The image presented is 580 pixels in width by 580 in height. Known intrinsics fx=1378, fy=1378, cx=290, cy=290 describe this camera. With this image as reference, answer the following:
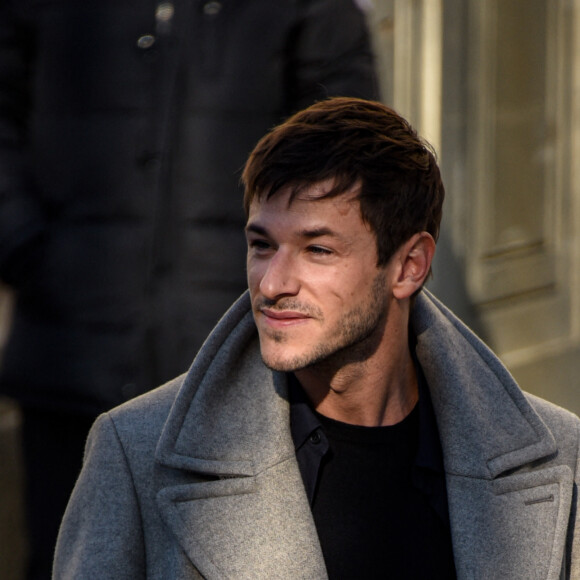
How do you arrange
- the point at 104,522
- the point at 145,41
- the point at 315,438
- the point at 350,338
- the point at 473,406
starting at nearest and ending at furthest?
the point at 104,522 < the point at 350,338 < the point at 315,438 < the point at 473,406 < the point at 145,41

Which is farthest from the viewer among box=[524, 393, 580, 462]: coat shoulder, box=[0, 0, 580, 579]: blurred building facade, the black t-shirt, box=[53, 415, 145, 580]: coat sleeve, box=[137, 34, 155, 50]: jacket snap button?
box=[0, 0, 580, 579]: blurred building facade

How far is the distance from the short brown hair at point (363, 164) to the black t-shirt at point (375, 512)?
1.24 feet

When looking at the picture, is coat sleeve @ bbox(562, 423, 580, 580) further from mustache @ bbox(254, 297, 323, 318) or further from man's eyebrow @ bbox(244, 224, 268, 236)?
man's eyebrow @ bbox(244, 224, 268, 236)

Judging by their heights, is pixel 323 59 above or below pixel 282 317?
above

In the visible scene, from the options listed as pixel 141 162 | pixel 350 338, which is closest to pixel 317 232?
pixel 350 338

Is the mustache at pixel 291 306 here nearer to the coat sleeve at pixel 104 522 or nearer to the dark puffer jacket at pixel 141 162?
the coat sleeve at pixel 104 522

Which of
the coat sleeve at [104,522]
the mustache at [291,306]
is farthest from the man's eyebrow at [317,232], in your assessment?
the coat sleeve at [104,522]

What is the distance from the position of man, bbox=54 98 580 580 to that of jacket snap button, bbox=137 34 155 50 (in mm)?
844

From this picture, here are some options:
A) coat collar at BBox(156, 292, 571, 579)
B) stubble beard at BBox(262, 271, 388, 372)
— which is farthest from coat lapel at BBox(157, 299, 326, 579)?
stubble beard at BBox(262, 271, 388, 372)

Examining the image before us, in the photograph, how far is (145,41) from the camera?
3473 millimetres

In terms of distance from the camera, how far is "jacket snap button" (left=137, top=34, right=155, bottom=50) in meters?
3.47

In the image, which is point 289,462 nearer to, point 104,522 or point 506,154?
point 104,522

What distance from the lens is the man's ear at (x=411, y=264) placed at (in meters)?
2.76

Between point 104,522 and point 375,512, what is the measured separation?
1.76ft
